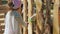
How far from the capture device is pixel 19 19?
2.53 meters

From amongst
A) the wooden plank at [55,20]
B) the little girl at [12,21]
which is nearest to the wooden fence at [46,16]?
the wooden plank at [55,20]

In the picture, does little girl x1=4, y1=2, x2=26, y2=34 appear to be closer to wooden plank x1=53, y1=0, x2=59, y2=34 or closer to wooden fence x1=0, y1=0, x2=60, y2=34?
wooden fence x1=0, y1=0, x2=60, y2=34

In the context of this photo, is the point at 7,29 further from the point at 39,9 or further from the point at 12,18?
the point at 39,9

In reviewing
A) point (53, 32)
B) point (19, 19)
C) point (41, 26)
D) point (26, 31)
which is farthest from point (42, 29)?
point (26, 31)

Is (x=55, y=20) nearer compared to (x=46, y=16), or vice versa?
(x=55, y=20)

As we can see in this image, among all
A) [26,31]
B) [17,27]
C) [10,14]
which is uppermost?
[10,14]

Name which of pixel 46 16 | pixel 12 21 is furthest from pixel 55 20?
pixel 12 21

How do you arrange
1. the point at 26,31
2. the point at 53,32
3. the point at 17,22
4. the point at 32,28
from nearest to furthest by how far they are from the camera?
1. the point at 53,32
2. the point at 17,22
3. the point at 32,28
4. the point at 26,31

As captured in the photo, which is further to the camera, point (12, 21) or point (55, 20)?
point (12, 21)

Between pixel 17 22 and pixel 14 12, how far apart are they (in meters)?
0.16

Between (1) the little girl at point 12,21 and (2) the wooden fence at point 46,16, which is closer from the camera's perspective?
(2) the wooden fence at point 46,16

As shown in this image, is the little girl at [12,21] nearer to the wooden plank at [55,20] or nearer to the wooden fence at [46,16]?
the wooden fence at [46,16]

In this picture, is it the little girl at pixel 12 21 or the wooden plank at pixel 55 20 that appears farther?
the little girl at pixel 12 21

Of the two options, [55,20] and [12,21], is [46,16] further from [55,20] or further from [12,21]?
[12,21]
